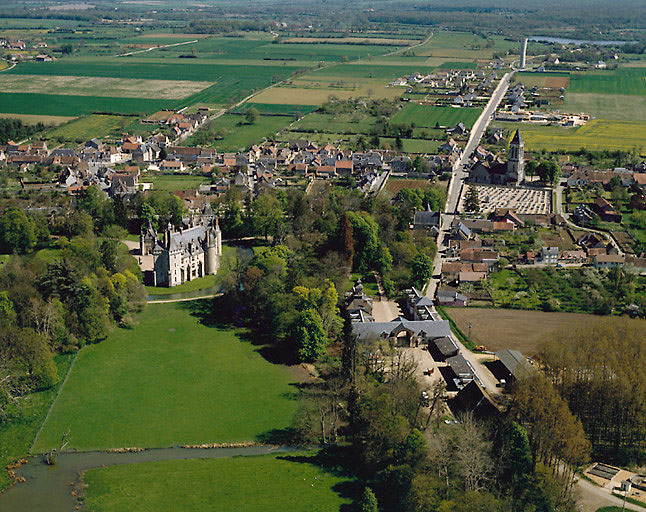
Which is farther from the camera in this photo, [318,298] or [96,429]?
[318,298]

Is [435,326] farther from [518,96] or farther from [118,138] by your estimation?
[518,96]

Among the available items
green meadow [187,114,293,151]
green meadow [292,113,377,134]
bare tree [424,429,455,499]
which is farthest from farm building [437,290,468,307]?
green meadow [292,113,377,134]

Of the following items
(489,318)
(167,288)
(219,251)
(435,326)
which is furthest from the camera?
(219,251)

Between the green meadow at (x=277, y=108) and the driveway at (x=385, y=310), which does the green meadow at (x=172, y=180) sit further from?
the driveway at (x=385, y=310)

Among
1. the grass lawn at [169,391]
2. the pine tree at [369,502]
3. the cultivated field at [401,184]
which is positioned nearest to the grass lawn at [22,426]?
the grass lawn at [169,391]

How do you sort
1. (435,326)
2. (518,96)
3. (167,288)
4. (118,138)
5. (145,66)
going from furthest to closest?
(145,66) → (518,96) → (118,138) → (167,288) → (435,326)

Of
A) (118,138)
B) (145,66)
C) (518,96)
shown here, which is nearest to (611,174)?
(518,96)
